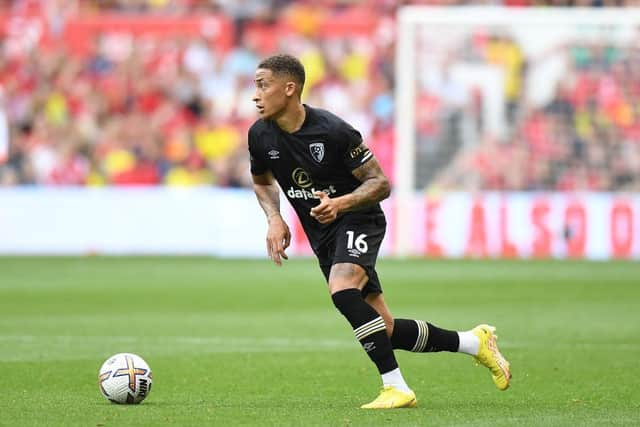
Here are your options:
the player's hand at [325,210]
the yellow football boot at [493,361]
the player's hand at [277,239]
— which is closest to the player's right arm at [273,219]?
the player's hand at [277,239]

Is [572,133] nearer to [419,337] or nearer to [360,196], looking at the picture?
[419,337]

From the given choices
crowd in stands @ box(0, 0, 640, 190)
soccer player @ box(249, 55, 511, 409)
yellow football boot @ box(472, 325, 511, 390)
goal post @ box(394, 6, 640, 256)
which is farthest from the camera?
crowd in stands @ box(0, 0, 640, 190)

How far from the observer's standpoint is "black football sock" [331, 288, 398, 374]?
776 cm

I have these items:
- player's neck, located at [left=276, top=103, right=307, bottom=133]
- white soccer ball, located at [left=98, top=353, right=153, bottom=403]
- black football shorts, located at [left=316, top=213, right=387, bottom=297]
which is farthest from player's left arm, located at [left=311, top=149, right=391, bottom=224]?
white soccer ball, located at [left=98, top=353, right=153, bottom=403]

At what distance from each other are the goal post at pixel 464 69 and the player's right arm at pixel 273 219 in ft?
51.3

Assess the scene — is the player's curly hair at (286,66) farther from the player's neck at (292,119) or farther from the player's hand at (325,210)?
the player's hand at (325,210)

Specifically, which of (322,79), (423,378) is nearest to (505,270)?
(322,79)

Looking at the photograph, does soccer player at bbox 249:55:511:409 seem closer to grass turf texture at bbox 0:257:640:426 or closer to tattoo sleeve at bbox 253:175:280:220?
tattoo sleeve at bbox 253:175:280:220

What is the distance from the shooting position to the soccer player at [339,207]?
25.6ft

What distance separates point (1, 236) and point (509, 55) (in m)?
9.89

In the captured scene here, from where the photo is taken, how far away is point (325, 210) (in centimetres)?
768

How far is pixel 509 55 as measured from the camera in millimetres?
25453

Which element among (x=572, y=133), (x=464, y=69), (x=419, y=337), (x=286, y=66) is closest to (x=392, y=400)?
(x=419, y=337)

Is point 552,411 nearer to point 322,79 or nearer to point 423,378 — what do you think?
point 423,378
